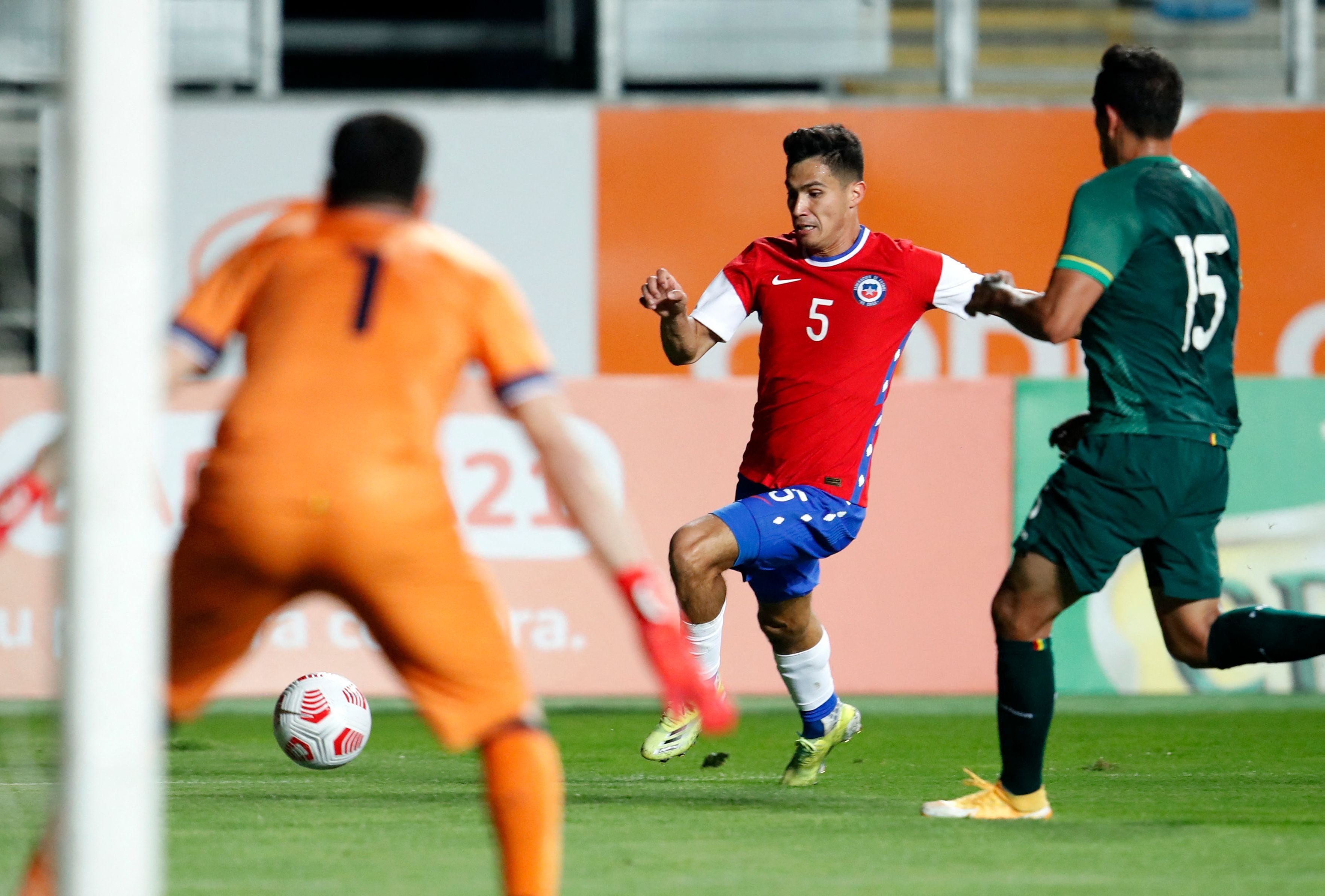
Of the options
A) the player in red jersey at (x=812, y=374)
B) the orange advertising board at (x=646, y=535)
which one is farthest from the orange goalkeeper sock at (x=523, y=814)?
the orange advertising board at (x=646, y=535)

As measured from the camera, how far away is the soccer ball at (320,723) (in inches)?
256

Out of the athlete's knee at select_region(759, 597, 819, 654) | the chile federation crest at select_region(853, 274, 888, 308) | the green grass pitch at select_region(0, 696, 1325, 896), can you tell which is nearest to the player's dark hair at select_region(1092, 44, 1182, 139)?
the chile federation crest at select_region(853, 274, 888, 308)

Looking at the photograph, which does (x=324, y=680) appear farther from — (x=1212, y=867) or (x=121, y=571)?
(x=121, y=571)

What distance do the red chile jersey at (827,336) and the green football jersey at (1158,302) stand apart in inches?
51.6

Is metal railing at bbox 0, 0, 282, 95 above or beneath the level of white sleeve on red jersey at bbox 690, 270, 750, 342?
above

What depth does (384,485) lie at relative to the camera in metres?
3.43

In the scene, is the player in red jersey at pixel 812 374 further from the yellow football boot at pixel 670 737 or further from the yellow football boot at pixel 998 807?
the yellow football boot at pixel 998 807

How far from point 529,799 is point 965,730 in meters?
5.68

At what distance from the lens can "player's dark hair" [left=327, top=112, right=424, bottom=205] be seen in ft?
12.0

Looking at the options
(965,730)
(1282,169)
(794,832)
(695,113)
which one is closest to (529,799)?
(794,832)

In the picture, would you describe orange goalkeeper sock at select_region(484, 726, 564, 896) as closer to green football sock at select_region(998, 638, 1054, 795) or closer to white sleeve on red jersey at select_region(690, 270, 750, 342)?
green football sock at select_region(998, 638, 1054, 795)

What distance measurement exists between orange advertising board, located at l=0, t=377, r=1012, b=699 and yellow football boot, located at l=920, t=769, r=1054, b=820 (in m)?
4.82

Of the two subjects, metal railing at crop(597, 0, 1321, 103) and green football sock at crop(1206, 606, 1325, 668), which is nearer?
green football sock at crop(1206, 606, 1325, 668)

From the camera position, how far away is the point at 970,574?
1062cm
